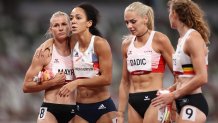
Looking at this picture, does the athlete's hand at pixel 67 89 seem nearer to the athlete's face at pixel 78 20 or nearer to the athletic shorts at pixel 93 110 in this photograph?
the athletic shorts at pixel 93 110

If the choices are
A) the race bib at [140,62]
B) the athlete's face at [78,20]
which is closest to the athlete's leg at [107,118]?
the race bib at [140,62]

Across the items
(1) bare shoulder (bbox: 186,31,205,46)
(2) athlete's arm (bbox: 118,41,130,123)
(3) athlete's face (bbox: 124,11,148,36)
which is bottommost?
(2) athlete's arm (bbox: 118,41,130,123)

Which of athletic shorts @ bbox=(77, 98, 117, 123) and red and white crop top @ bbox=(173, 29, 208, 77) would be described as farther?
athletic shorts @ bbox=(77, 98, 117, 123)

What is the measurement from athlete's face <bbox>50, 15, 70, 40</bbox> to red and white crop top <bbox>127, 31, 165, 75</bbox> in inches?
36.7

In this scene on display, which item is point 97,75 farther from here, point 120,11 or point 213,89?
point 120,11

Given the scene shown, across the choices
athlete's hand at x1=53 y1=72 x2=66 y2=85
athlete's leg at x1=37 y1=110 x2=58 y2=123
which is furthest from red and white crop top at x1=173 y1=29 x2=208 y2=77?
athlete's leg at x1=37 y1=110 x2=58 y2=123

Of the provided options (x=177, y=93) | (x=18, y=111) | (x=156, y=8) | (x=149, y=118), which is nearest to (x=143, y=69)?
(x=149, y=118)

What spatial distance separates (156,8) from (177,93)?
30.1 ft

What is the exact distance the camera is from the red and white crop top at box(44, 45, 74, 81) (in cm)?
778

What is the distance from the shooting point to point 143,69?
7.32 metres

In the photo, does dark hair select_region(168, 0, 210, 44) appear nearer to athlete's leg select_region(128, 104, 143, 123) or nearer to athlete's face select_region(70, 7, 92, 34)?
athlete's leg select_region(128, 104, 143, 123)

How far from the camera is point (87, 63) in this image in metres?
7.66

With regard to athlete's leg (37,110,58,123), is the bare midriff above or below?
above

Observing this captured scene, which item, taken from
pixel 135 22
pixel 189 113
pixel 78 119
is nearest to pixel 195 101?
pixel 189 113
